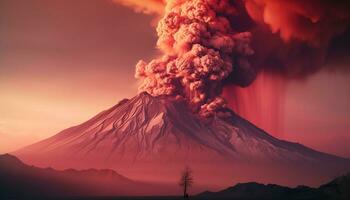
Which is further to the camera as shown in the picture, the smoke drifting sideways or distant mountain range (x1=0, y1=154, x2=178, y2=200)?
distant mountain range (x1=0, y1=154, x2=178, y2=200)

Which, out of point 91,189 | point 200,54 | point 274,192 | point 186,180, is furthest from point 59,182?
point 274,192

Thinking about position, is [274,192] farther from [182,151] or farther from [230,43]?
[230,43]

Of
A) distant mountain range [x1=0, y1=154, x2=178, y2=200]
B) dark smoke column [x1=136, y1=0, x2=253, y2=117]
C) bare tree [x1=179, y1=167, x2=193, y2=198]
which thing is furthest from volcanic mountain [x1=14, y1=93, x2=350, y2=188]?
dark smoke column [x1=136, y1=0, x2=253, y2=117]

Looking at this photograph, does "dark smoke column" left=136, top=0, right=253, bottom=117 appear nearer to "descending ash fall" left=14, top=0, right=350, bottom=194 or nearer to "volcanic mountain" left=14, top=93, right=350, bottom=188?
"descending ash fall" left=14, top=0, right=350, bottom=194

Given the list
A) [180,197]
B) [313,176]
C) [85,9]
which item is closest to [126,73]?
[85,9]

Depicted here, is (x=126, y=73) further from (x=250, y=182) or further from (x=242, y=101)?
(x=250, y=182)

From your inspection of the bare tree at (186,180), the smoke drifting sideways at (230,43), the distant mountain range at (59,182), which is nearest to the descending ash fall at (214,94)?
the smoke drifting sideways at (230,43)

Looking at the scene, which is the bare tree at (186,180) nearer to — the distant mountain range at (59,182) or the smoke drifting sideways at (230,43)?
the distant mountain range at (59,182)
